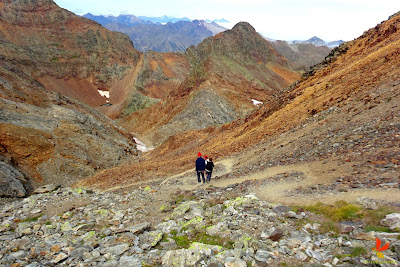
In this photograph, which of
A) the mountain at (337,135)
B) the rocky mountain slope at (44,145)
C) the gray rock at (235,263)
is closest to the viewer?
the gray rock at (235,263)

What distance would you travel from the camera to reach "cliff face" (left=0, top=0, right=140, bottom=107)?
9112 cm

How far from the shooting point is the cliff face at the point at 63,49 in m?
91.1

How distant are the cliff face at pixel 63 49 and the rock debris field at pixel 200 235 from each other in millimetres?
89238

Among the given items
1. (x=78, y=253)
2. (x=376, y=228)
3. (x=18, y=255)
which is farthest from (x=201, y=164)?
(x=376, y=228)

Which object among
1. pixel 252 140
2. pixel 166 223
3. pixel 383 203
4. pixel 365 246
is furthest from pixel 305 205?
pixel 252 140

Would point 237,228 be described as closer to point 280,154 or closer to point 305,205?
point 305,205

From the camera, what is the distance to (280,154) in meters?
16.2

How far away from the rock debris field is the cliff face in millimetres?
89238

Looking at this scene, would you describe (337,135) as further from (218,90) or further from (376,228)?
(218,90)

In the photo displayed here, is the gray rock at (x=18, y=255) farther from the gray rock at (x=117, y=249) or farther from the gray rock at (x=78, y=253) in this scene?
the gray rock at (x=117, y=249)

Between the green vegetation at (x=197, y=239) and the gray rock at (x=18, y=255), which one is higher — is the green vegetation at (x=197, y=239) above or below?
below

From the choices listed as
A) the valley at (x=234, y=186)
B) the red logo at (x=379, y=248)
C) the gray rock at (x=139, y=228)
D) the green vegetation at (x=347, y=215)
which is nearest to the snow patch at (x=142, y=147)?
the valley at (x=234, y=186)

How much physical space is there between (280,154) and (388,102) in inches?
268

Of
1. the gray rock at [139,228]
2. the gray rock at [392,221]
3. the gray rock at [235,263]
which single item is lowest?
the gray rock at [235,263]
